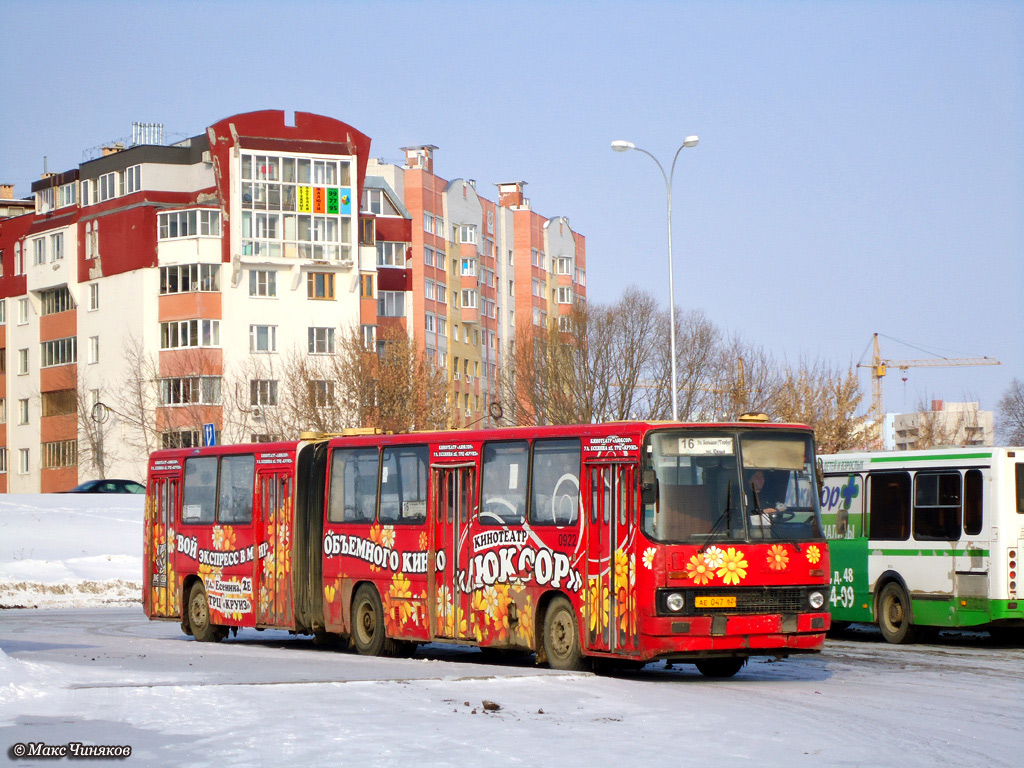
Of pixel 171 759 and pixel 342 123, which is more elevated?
pixel 342 123

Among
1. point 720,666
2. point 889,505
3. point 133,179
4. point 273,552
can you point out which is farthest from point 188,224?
point 720,666

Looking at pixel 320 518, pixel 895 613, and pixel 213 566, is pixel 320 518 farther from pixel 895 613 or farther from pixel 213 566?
pixel 895 613

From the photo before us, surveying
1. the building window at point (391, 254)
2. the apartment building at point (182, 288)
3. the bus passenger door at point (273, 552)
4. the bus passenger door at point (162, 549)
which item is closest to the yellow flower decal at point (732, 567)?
the bus passenger door at point (273, 552)

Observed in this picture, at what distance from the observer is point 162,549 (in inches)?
1026

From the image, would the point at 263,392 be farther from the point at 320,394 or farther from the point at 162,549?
the point at 162,549

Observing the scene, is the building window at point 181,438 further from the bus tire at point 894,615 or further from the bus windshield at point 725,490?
the bus windshield at point 725,490

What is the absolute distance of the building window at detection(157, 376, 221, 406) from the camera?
7669cm

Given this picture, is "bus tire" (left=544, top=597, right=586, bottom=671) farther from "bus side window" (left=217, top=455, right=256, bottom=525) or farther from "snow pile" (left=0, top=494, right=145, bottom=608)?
"snow pile" (left=0, top=494, right=145, bottom=608)

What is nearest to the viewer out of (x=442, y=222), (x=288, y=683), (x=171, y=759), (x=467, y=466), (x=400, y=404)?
(x=171, y=759)

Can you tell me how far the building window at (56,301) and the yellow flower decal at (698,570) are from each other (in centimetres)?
7362

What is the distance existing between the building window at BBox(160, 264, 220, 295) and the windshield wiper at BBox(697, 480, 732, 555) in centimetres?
6562

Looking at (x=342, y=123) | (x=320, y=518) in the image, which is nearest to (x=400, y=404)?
(x=342, y=123)

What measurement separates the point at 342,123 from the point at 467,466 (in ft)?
211

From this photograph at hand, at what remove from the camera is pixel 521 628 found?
18.0 meters
